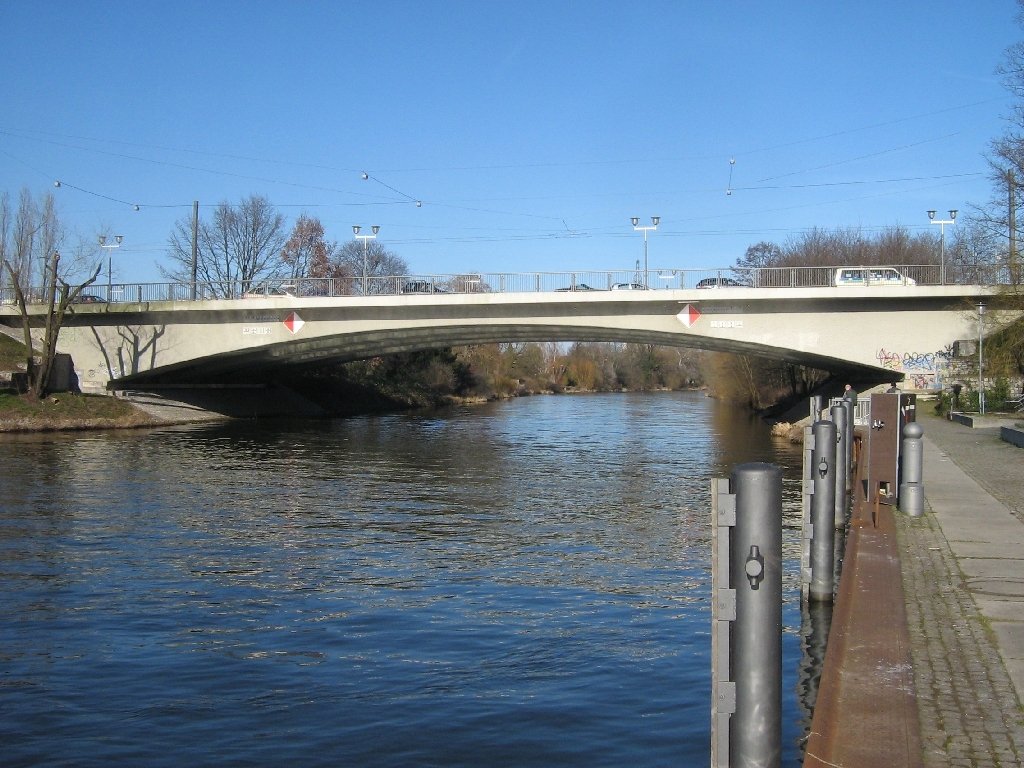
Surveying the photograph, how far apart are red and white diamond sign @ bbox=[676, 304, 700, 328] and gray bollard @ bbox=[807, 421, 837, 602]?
30540 mm

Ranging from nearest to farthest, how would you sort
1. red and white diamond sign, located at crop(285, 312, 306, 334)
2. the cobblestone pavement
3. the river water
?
1. the river water
2. the cobblestone pavement
3. red and white diamond sign, located at crop(285, 312, 306, 334)

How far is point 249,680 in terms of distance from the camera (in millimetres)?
9523

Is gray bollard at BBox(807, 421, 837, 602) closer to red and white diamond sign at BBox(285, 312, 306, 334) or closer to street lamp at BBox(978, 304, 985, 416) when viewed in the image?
street lamp at BBox(978, 304, 985, 416)

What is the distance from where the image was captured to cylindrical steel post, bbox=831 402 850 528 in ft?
42.8

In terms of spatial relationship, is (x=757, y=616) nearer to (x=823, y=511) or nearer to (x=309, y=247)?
(x=823, y=511)

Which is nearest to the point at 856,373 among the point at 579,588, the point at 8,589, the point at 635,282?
the point at 635,282

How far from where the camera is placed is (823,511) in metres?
10.7

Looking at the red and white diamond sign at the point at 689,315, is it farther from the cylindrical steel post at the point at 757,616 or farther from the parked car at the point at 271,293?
the cylindrical steel post at the point at 757,616

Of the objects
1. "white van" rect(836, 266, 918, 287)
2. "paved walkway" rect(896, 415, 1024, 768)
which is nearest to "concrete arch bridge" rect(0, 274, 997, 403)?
"white van" rect(836, 266, 918, 287)

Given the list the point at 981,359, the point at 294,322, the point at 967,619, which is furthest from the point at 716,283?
the point at 967,619

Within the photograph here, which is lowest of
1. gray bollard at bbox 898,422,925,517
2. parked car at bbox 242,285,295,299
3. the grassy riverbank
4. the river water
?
the river water

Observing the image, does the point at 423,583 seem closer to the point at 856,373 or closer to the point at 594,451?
the point at 594,451

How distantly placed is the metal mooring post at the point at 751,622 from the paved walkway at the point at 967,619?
121cm

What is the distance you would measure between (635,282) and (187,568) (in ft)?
99.9
